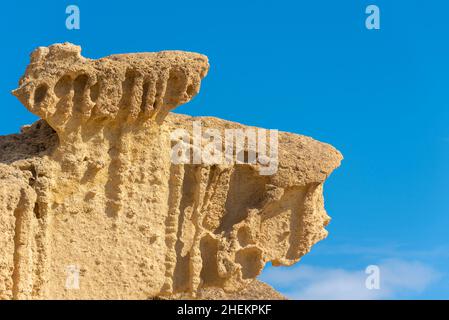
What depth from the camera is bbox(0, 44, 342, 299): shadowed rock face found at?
1955 cm

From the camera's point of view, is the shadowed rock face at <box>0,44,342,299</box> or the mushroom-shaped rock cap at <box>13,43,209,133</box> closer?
the shadowed rock face at <box>0,44,342,299</box>

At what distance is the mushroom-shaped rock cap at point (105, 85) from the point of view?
19.8m

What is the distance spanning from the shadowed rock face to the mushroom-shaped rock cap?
0.07ft

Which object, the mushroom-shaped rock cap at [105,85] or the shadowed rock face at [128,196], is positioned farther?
the mushroom-shaped rock cap at [105,85]

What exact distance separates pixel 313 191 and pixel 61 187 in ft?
15.4

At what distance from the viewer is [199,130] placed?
22047mm

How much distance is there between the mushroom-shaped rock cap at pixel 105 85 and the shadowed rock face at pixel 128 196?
0.07ft

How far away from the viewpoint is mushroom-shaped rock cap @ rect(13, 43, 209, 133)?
19781 millimetres

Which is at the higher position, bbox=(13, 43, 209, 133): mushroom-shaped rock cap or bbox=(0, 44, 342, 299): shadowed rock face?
bbox=(13, 43, 209, 133): mushroom-shaped rock cap

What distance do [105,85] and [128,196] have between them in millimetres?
1798

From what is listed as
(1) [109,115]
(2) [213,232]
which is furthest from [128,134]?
(2) [213,232]

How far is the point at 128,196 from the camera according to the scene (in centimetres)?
2045
